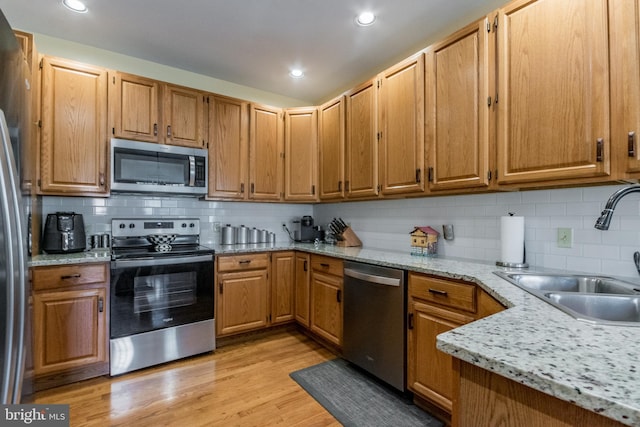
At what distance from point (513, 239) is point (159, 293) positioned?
2.50 metres

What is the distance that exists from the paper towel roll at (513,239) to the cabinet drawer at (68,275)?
268cm

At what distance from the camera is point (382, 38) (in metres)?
2.45

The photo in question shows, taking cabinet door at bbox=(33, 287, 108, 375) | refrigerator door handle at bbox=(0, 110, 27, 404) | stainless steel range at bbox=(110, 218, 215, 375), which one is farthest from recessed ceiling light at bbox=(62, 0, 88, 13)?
cabinet door at bbox=(33, 287, 108, 375)

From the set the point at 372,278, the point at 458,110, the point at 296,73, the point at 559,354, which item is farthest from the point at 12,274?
the point at 296,73

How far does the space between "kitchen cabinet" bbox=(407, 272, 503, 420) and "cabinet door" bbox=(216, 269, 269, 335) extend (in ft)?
4.86

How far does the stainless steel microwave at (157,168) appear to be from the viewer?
248cm

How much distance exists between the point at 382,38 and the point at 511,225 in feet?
5.66

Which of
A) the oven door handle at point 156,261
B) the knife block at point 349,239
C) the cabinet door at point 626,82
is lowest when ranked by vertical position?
the oven door handle at point 156,261

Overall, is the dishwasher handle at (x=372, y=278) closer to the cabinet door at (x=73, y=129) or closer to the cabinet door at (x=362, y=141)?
the cabinet door at (x=362, y=141)

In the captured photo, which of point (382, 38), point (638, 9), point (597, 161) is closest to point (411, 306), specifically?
point (597, 161)

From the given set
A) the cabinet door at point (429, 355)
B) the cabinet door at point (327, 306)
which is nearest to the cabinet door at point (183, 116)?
the cabinet door at point (327, 306)

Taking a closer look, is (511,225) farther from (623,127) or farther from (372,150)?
(372,150)

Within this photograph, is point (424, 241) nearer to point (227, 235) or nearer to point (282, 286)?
point (282, 286)

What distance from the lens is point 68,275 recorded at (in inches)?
81.0
